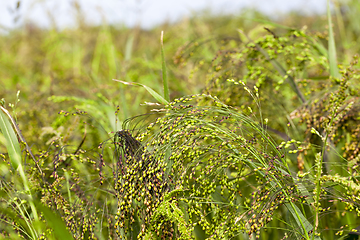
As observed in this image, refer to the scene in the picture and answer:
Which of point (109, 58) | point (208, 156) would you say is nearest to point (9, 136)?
point (208, 156)

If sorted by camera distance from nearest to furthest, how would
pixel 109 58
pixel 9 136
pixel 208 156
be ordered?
pixel 9 136
pixel 208 156
pixel 109 58

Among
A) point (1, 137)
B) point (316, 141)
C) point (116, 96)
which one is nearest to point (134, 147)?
point (1, 137)

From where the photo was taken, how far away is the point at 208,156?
169 centimetres

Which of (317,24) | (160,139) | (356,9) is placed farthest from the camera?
(317,24)

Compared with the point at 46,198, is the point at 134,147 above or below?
above

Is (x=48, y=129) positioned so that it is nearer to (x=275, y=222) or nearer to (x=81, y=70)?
(x=275, y=222)

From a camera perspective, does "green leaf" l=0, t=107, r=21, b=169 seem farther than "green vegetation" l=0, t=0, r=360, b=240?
Yes

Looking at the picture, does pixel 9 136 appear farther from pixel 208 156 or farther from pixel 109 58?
pixel 109 58

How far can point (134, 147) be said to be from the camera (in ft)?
4.00

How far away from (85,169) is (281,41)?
182cm

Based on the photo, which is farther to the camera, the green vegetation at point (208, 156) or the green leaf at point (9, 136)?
the green leaf at point (9, 136)

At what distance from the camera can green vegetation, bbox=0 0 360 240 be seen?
1125mm

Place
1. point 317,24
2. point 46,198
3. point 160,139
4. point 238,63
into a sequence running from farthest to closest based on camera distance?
point 317,24
point 238,63
point 46,198
point 160,139

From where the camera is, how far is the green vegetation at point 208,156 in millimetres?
1125
